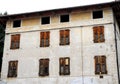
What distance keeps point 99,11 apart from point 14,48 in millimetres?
9611

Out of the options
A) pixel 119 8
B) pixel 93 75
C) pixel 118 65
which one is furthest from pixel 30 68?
pixel 119 8

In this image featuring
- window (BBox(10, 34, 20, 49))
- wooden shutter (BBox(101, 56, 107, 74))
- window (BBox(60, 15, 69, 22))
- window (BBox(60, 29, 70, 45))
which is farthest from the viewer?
window (BBox(10, 34, 20, 49))

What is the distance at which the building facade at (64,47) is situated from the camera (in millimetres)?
22422

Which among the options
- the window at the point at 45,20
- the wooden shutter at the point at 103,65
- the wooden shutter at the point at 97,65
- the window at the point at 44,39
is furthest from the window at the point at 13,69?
the wooden shutter at the point at 103,65

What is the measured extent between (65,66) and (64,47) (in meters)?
1.92

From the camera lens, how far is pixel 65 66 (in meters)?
23.3

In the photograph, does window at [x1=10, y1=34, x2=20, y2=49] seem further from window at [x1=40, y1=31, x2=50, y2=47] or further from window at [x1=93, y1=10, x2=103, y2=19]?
window at [x1=93, y1=10, x2=103, y2=19]

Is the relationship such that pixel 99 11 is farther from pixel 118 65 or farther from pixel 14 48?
pixel 14 48

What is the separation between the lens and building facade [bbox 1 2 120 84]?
883 inches

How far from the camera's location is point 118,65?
22438 millimetres

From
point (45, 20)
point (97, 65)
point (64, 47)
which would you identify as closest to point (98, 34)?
point (97, 65)

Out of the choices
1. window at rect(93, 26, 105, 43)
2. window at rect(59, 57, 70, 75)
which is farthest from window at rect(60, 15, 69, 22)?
window at rect(59, 57, 70, 75)

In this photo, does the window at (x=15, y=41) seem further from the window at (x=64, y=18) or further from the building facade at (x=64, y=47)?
the window at (x=64, y=18)

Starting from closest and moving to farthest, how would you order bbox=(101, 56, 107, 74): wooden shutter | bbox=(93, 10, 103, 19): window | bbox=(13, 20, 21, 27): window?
bbox=(101, 56, 107, 74): wooden shutter
bbox=(93, 10, 103, 19): window
bbox=(13, 20, 21, 27): window
